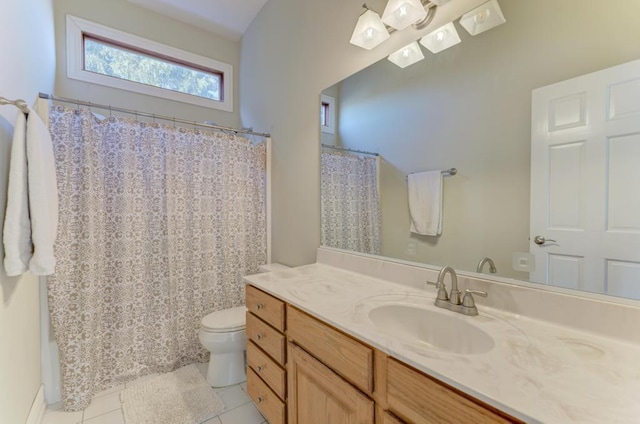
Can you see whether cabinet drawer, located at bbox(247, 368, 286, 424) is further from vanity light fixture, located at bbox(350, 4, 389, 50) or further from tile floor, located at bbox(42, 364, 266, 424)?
vanity light fixture, located at bbox(350, 4, 389, 50)

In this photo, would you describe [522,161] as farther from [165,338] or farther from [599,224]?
[165,338]

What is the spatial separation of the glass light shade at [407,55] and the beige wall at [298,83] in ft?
0.11

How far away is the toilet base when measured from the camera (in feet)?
6.13

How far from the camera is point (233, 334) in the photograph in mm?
1828

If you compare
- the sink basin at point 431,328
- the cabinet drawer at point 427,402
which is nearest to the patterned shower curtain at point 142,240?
the sink basin at point 431,328

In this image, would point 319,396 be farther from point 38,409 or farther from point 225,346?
point 38,409

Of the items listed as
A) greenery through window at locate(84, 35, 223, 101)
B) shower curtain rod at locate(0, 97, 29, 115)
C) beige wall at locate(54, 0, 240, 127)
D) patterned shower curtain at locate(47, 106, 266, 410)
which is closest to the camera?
shower curtain rod at locate(0, 97, 29, 115)

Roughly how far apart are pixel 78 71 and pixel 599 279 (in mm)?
3446

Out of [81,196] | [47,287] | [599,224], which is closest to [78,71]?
[81,196]

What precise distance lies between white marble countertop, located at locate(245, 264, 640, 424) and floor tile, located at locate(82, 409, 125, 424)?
55.8 inches

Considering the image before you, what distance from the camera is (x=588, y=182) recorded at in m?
0.87

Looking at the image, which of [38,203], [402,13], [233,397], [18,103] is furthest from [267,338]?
[402,13]

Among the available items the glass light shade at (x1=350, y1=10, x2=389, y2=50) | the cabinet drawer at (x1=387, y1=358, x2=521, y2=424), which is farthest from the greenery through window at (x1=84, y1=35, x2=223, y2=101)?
the cabinet drawer at (x1=387, y1=358, x2=521, y2=424)

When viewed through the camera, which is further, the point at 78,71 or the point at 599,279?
the point at 78,71
